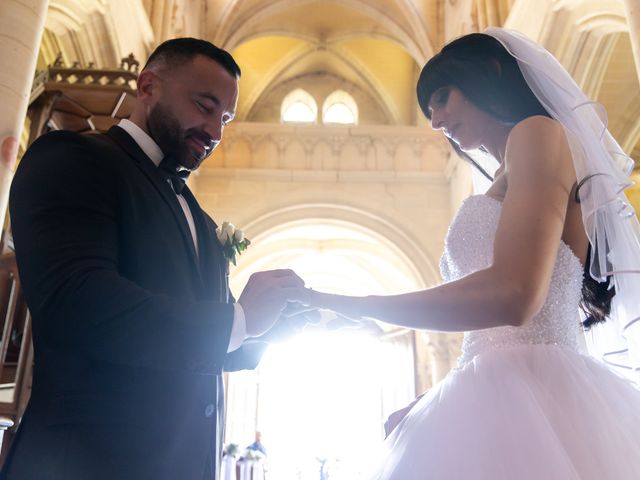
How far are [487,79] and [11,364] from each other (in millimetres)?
4872

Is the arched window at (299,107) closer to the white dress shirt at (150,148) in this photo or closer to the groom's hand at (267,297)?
the white dress shirt at (150,148)

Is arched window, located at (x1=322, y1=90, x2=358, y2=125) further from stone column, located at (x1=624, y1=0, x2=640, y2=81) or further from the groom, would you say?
the groom

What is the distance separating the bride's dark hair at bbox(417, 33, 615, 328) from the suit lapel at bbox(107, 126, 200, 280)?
3.13 ft

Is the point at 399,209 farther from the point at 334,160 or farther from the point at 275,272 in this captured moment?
the point at 275,272

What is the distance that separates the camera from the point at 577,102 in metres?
2.05

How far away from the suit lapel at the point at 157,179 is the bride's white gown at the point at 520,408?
2.45 feet

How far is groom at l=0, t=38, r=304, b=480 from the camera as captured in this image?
1206mm

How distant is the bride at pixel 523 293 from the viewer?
142 cm

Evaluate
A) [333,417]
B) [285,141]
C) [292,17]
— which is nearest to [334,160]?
[285,141]

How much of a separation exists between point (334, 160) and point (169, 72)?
10195 mm

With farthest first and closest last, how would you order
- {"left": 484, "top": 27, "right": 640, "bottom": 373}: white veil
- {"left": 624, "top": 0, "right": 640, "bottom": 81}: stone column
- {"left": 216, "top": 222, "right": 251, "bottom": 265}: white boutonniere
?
{"left": 624, "top": 0, "right": 640, "bottom": 81}: stone column
{"left": 216, "top": 222, "right": 251, "bottom": 265}: white boutonniere
{"left": 484, "top": 27, "right": 640, "bottom": 373}: white veil

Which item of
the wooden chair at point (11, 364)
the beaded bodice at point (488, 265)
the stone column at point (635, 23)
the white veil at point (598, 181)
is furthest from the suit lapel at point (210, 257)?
the stone column at point (635, 23)

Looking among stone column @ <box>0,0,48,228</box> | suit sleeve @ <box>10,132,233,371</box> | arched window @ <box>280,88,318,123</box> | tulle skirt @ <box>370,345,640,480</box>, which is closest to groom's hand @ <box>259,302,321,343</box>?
tulle skirt @ <box>370,345,640,480</box>

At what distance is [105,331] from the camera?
120 cm
